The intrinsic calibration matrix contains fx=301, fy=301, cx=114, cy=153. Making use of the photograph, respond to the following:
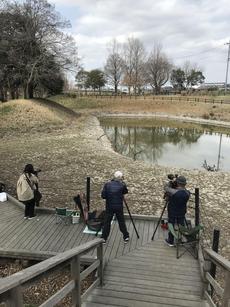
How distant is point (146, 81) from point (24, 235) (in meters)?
72.4

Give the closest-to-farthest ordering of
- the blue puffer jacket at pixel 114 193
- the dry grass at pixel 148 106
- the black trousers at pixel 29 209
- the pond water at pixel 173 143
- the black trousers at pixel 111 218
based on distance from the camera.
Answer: the blue puffer jacket at pixel 114 193 < the black trousers at pixel 111 218 < the black trousers at pixel 29 209 < the pond water at pixel 173 143 < the dry grass at pixel 148 106

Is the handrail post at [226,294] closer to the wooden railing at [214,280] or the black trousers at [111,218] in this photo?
the wooden railing at [214,280]

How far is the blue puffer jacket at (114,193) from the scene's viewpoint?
6.43m

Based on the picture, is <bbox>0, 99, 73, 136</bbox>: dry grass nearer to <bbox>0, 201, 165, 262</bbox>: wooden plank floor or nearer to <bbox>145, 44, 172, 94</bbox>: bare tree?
<bbox>0, 201, 165, 262</bbox>: wooden plank floor

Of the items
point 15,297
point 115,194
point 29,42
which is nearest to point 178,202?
point 115,194

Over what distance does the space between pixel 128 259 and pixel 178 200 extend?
1.60m

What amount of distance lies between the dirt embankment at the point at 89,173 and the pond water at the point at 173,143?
3.69 m

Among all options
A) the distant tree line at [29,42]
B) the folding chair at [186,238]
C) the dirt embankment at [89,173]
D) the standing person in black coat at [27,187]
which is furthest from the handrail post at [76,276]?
the distant tree line at [29,42]

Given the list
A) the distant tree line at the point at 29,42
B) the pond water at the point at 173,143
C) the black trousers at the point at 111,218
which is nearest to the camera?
the black trousers at the point at 111,218

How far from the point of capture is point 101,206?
33.3 feet

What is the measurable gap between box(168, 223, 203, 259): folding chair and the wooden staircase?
0.16 meters

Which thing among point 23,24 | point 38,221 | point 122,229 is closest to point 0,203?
point 38,221

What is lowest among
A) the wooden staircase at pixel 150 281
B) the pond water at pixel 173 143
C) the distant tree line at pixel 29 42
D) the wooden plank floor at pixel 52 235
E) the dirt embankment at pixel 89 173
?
the pond water at pixel 173 143

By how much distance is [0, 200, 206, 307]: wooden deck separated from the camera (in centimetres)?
486
